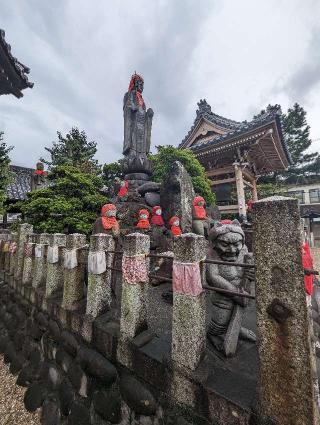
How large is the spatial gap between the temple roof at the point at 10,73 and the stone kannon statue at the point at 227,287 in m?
8.63

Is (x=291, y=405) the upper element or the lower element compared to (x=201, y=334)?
lower

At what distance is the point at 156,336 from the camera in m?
2.29

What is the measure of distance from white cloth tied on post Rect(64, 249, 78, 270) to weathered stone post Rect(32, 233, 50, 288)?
105 cm

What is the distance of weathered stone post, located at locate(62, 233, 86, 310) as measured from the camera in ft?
10.3

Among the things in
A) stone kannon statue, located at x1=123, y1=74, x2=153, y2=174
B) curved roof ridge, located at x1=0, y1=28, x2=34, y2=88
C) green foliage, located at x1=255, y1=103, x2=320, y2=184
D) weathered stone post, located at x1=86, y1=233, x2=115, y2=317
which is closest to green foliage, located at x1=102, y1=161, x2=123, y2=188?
stone kannon statue, located at x1=123, y1=74, x2=153, y2=174

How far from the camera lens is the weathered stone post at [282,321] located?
4.05 ft

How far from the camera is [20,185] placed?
16844 mm

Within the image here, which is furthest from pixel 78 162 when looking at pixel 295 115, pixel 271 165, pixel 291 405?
pixel 295 115

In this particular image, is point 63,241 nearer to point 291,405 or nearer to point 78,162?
point 291,405

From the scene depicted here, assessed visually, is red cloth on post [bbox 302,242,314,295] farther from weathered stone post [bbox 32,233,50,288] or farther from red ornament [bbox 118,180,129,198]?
red ornament [bbox 118,180,129,198]

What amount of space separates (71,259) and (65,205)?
4.59 meters

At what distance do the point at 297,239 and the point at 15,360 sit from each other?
5579 millimetres

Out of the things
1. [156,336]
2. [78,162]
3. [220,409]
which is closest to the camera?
[220,409]

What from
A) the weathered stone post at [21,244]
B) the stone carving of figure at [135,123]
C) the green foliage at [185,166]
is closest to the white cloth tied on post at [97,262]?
the weathered stone post at [21,244]
